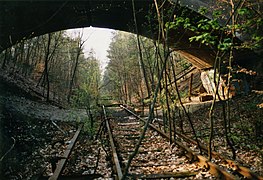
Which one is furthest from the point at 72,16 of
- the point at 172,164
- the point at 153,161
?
the point at 172,164

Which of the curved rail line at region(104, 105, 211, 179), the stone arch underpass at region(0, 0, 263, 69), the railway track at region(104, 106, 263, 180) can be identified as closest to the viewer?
the railway track at region(104, 106, 263, 180)

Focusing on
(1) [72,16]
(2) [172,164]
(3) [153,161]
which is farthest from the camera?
(1) [72,16]

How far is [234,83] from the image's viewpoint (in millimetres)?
10539

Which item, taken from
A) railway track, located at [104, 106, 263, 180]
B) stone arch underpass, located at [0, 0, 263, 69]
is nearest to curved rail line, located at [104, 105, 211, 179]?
railway track, located at [104, 106, 263, 180]

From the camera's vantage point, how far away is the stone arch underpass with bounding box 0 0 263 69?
27.8ft

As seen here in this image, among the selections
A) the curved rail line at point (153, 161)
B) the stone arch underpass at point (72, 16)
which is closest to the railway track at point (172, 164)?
the curved rail line at point (153, 161)

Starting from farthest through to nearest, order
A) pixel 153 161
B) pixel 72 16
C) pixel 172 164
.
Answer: pixel 72 16 → pixel 153 161 → pixel 172 164

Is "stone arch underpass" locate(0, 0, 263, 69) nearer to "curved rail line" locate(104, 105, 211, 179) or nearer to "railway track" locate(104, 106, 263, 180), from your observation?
"curved rail line" locate(104, 105, 211, 179)

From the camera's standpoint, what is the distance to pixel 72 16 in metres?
9.71

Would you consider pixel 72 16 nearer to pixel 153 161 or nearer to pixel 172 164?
pixel 153 161

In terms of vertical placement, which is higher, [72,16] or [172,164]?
[72,16]

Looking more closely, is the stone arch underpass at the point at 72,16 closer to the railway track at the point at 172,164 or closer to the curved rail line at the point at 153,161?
the curved rail line at the point at 153,161

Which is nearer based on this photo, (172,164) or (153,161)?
(172,164)

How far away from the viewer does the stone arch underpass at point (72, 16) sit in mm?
8461
